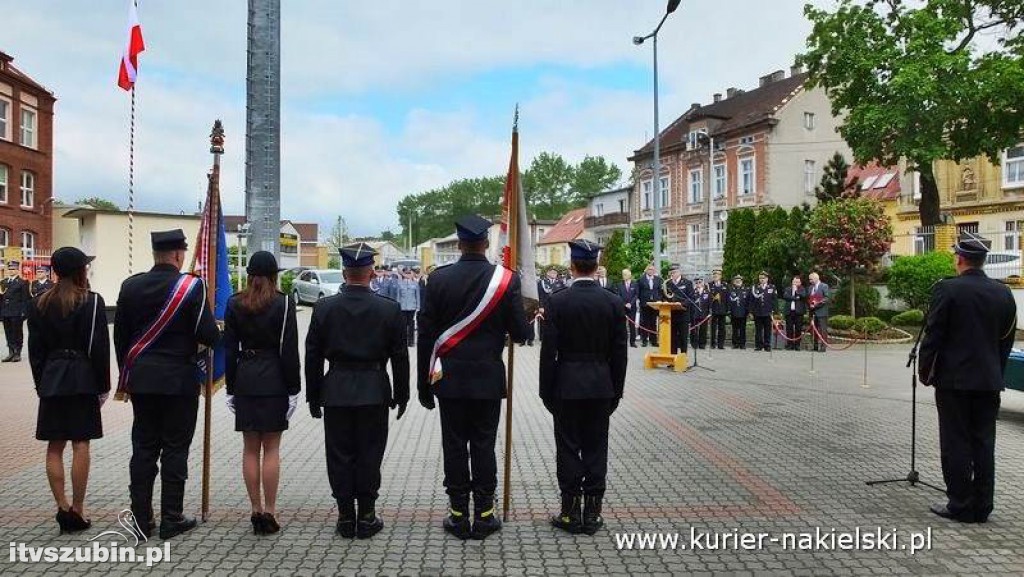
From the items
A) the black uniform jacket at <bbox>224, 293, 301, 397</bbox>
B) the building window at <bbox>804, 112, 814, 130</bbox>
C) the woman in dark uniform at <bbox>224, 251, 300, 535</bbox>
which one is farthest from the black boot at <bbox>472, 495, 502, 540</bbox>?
the building window at <bbox>804, 112, 814, 130</bbox>

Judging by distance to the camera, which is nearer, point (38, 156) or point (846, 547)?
point (846, 547)

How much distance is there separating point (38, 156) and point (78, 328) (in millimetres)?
44634

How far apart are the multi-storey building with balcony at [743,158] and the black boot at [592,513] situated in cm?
3850

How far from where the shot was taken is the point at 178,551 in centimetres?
507

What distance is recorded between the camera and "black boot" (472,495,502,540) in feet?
17.5

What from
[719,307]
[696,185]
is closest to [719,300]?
[719,307]

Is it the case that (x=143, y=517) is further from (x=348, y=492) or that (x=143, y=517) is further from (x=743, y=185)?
(x=743, y=185)

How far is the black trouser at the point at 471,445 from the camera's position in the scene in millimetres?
5348

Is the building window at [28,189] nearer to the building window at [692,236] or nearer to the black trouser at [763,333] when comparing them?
the black trouser at [763,333]

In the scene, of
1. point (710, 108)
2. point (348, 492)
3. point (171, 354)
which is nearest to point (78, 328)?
point (171, 354)

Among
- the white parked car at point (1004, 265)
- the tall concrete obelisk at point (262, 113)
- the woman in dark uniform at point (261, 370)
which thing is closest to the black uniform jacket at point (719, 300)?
the white parked car at point (1004, 265)

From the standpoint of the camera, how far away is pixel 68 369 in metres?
5.30

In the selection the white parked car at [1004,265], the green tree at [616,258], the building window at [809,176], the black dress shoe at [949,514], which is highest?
the building window at [809,176]

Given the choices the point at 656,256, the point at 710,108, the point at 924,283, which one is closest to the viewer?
the point at 656,256
